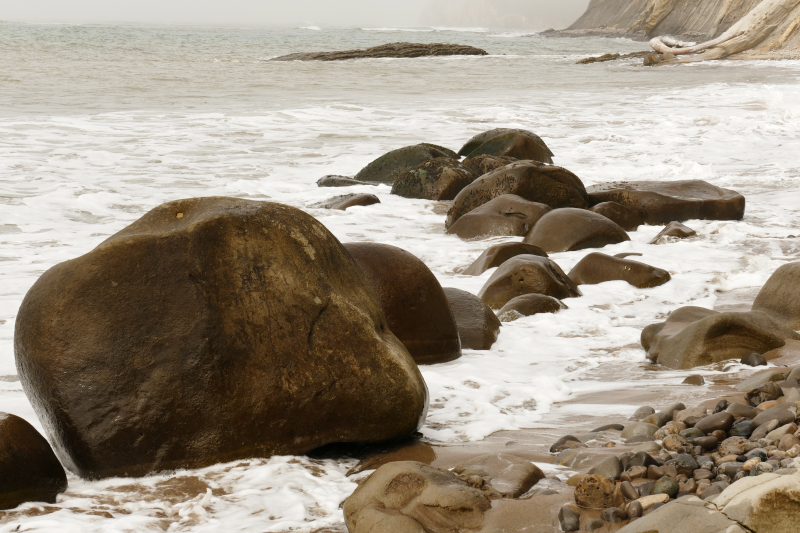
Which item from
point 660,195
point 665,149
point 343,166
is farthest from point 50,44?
point 660,195

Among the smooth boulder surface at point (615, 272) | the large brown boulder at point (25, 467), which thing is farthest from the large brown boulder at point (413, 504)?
the smooth boulder surface at point (615, 272)

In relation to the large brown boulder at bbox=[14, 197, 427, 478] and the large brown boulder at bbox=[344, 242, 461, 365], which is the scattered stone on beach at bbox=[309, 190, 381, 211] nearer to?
the large brown boulder at bbox=[344, 242, 461, 365]

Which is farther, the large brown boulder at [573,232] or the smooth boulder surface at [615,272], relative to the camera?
the large brown boulder at [573,232]

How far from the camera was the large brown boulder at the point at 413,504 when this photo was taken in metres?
2.14

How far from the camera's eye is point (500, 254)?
218 inches

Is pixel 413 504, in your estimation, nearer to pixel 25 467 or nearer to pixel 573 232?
pixel 25 467

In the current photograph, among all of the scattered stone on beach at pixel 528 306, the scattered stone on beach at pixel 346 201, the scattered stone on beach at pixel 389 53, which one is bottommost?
the scattered stone on beach at pixel 528 306

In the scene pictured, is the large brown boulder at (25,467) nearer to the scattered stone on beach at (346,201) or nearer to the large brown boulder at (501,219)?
the large brown boulder at (501,219)

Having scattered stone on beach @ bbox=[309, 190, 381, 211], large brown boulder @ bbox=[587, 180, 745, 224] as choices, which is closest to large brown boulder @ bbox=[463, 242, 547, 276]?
large brown boulder @ bbox=[587, 180, 745, 224]

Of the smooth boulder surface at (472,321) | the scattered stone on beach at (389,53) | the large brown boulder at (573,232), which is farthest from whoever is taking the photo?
the scattered stone on beach at (389,53)

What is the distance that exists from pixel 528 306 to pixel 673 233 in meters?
2.44

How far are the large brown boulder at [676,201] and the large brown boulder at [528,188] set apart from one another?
→ 0.32 m

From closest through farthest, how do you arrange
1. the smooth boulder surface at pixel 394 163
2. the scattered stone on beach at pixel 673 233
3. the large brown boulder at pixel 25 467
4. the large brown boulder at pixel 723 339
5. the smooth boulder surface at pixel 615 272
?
the large brown boulder at pixel 25 467, the large brown boulder at pixel 723 339, the smooth boulder surface at pixel 615 272, the scattered stone on beach at pixel 673 233, the smooth boulder surface at pixel 394 163

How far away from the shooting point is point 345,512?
2.28 meters
